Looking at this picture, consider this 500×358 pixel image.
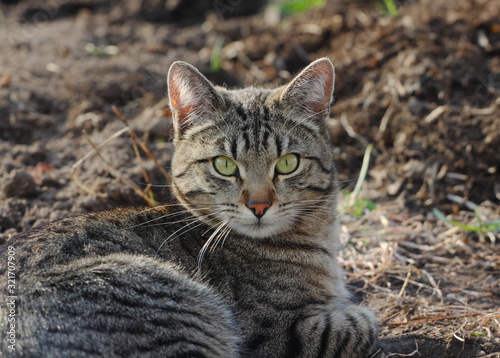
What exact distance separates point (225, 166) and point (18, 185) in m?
2.02

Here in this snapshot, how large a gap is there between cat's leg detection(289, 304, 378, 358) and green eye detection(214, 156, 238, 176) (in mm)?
943

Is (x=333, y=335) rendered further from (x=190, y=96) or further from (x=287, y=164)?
(x=190, y=96)

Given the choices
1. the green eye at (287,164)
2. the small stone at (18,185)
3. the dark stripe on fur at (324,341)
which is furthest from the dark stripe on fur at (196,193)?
the small stone at (18,185)

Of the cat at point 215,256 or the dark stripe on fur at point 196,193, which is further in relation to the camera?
the dark stripe on fur at point 196,193

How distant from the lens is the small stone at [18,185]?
180 inches

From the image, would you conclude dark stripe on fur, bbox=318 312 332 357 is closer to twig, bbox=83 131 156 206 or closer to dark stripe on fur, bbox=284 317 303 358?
dark stripe on fur, bbox=284 317 303 358

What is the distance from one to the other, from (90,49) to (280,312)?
5.18m

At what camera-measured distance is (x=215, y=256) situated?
3.54 m

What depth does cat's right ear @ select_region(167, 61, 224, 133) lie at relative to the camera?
3.57 metres

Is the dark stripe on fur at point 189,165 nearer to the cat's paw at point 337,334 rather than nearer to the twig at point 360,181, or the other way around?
the cat's paw at point 337,334

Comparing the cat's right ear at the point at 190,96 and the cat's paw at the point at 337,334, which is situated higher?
the cat's right ear at the point at 190,96

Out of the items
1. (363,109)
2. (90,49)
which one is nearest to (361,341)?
(363,109)

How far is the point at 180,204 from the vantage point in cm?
370

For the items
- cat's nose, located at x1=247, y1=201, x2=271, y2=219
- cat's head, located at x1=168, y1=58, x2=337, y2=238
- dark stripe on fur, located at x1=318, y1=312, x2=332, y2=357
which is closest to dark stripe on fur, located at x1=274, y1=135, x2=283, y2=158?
cat's head, located at x1=168, y1=58, x2=337, y2=238
